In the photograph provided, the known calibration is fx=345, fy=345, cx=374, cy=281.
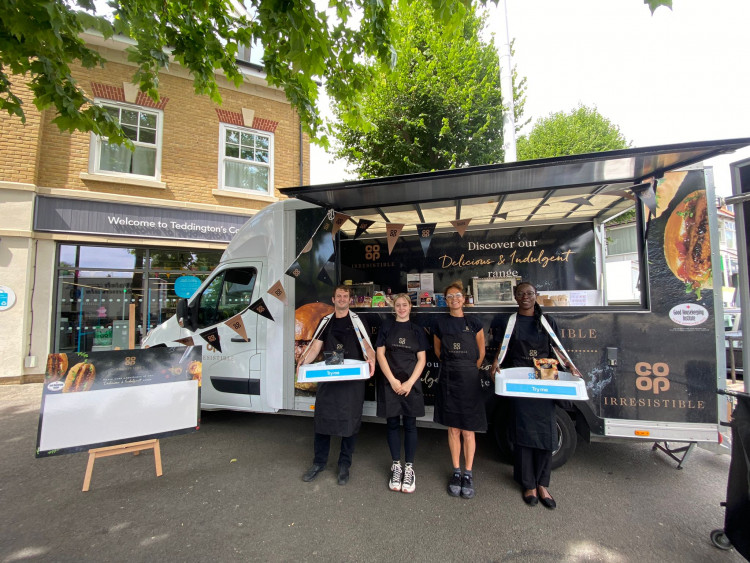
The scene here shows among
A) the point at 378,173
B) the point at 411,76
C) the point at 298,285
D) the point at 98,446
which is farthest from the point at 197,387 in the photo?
the point at 411,76

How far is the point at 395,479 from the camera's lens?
322cm

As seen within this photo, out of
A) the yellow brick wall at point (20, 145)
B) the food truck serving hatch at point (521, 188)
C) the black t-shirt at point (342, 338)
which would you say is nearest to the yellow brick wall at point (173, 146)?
the yellow brick wall at point (20, 145)

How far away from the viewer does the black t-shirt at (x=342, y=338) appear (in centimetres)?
344

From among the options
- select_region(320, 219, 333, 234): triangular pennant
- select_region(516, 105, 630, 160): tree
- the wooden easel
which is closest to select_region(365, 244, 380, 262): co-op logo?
select_region(320, 219, 333, 234): triangular pennant

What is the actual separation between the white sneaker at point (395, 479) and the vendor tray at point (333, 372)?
3.07ft

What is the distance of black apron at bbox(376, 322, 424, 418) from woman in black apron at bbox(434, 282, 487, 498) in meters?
0.22

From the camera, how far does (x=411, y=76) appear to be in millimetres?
9453

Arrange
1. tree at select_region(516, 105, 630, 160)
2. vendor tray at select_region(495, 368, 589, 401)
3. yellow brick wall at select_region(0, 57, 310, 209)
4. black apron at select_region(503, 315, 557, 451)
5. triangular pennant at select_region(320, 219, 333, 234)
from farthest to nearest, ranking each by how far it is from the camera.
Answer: tree at select_region(516, 105, 630, 160) → yellow brick wall at select_region(0, 57, 310, 209) → triangular pennant at select_region(320, 219, 333, 234) → black apron at select_region(503, 315, 557, 451) → vendor tray at select_region(495, 368, 589, 401)

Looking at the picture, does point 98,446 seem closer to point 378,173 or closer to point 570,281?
point 570,281

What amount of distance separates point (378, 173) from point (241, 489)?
8.97 m

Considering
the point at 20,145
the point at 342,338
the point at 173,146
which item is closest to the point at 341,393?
the point at 342,338

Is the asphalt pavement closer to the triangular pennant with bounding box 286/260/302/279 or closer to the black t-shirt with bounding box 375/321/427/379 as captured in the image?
the black t-shirt with bounding box 375/321/427/379

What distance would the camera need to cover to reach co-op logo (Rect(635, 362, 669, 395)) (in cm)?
301

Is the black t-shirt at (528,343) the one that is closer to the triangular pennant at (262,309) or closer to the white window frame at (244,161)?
the triangular pennant at (262,309)
